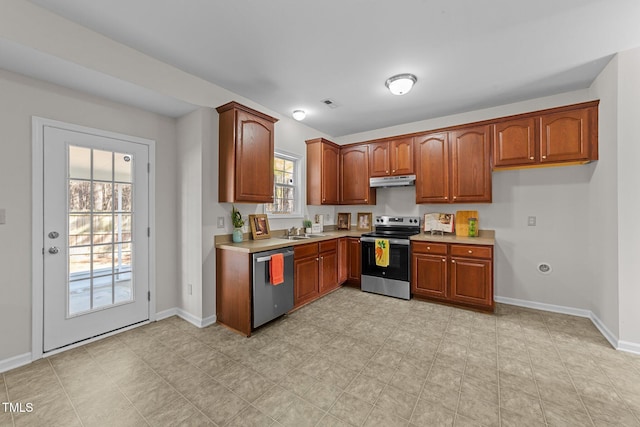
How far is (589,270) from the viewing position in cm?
314

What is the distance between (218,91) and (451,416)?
3.66 m

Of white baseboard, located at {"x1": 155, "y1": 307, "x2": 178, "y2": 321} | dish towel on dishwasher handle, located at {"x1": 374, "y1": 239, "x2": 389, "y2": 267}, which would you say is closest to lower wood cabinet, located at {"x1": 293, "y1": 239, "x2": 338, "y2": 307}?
dish towel on dishwasher handle, located at {"x1": 374, "y1": 239, "x2": 389, "y2": 267}

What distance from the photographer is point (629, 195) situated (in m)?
2.35

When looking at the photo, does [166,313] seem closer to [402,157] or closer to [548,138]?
[402,157]

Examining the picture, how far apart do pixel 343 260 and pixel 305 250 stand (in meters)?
1.05

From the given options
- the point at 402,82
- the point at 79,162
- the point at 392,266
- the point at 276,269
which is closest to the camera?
the point at 79,162

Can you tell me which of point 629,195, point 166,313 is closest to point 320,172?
point 166,313

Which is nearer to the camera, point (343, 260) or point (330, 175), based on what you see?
point (343, 260)

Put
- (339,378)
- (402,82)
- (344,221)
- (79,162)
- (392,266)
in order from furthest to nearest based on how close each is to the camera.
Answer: (344,221) → (392,266) → (402,82) → (79,162) → (339,378)

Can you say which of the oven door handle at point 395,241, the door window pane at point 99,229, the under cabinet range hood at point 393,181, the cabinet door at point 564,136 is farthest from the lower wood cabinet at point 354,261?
the door window pane at point 99,229

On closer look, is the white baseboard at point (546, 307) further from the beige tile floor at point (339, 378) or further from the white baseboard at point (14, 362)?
the white baseboard at point (14, 362)

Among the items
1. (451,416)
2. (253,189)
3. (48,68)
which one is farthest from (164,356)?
(48,68)

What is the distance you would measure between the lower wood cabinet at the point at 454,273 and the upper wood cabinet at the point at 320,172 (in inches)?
65.4

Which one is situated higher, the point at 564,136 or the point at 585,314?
the point at 564,136
